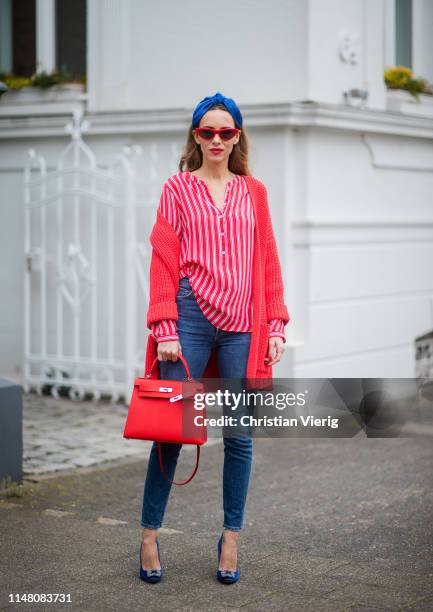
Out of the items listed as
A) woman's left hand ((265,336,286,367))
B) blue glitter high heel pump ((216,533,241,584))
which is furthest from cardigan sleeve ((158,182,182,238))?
blue glitter high heel pump ((216,533,241,584))

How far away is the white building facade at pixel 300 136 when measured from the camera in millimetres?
8742

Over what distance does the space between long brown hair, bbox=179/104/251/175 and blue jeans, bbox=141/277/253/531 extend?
53 cm

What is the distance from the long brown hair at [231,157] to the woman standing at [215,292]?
0.22 feet

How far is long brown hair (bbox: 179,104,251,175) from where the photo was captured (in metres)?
4.75

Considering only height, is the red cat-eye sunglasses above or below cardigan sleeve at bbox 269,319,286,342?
above

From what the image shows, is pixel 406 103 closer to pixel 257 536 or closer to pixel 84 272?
pixel 84 272

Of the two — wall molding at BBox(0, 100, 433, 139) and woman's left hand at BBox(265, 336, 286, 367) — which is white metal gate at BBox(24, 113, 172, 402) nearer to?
wall molding at BBox(0, 100, 433, 139)

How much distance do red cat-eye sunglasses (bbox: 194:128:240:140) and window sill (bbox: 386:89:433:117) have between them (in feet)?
18.4

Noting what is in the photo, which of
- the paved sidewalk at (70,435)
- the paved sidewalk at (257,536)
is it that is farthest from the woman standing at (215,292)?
the paved sidewalk at (70,435)

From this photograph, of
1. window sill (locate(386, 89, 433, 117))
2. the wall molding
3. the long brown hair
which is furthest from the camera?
window sill (locate(386, 89, 433, 117))

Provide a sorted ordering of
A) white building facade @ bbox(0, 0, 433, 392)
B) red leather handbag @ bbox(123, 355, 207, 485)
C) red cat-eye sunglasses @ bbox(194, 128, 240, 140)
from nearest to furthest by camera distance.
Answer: red leather handbag @ bbox(123, 355, 207, 485) → red cat-eye sunglasses @ bbox(194, 128, 240, 140) → white building facade @ bbox(0, 0, 433, 392)

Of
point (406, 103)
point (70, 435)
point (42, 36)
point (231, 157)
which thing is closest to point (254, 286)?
point (231, 157)

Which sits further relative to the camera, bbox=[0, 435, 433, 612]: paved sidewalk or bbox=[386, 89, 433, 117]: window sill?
bbox=[386, 89, 433, 117]: window sill

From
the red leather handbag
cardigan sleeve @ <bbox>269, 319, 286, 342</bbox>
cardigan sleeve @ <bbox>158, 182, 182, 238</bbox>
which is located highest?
cardigan sleeve @ <bbox>158, 182, 182, 238</bbox>
